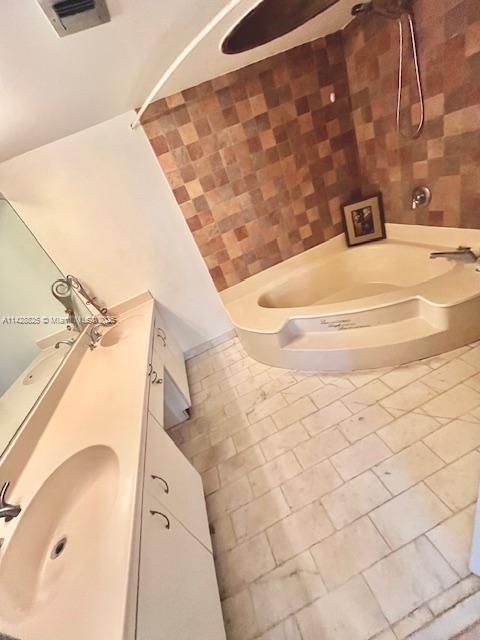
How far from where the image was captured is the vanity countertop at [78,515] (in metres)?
0.65

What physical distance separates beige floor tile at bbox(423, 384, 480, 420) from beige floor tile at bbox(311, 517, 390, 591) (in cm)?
70

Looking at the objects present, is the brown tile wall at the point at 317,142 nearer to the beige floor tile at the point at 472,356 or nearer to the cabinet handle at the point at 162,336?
the cabinet handle at the point at 162,336

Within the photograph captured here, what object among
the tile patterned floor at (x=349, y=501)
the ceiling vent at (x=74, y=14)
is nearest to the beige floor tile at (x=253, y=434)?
the tile patterned floor at (x=349, y=501)

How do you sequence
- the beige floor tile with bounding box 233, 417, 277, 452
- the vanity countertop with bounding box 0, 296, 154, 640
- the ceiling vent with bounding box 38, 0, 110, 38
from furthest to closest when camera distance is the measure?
the beige floor tile with bounding box 233, 417, 277, 452, the ceiling vent with bounding box 38, 0, 110, 38, the vanity countertop with bounding box 0, 296, 154, 640

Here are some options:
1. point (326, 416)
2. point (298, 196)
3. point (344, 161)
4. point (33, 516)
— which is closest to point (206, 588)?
point (33, 516)

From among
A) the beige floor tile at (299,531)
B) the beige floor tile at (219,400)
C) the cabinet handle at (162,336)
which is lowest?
the beige floor tile at (299,531)

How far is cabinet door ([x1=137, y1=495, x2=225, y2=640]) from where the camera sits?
2.33ft

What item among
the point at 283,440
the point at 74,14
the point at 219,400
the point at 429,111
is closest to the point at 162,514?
the point at 283,440

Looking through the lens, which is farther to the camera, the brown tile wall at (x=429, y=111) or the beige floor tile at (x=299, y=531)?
the brown tile wall at (x=429, y=111)

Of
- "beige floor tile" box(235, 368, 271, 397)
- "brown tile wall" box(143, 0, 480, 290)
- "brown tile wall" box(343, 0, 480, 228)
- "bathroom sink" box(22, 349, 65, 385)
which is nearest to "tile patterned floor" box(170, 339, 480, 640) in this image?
"beige floor tile" box(235, 368, 271, 397)

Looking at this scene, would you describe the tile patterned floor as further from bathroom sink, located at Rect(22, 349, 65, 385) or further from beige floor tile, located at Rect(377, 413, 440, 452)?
bathroom sink, located at Rect(22, 349, 65, 385)

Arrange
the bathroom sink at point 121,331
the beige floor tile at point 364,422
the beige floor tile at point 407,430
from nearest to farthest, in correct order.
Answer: the beige floor tile at point 407,430
the beige floor tile at point 364,422
the bathroom sink at point 121,331

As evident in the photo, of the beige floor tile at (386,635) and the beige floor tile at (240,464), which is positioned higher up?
the beige floor tile at (240,464)

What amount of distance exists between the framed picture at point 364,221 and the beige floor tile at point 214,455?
211 centimetres
